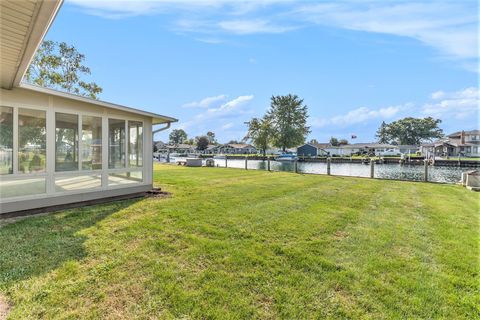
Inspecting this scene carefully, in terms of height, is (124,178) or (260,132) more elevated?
(260,132)

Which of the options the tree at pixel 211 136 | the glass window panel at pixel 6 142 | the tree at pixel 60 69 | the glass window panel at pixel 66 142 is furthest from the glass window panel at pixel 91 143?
the tree at pixel 211 136

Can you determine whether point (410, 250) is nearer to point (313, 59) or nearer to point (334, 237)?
point (334, 237)

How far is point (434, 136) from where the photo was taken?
66.9 metres

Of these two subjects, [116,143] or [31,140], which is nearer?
[31,140]

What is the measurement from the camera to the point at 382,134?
251 feet

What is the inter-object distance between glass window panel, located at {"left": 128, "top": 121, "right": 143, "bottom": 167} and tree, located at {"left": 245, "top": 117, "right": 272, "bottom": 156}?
43714 millimetres

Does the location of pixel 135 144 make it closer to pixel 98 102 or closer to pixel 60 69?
pixel 98 102

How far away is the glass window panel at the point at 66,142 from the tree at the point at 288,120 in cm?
4561

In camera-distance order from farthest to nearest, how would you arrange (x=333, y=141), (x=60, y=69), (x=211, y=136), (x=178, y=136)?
1. (x=211, y=136)
2. (x=178, y=136)
3. (x=333, y=141)
4. (x=60, y=69)

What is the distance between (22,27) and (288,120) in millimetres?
50671

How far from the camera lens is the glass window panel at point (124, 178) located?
6.86 meters

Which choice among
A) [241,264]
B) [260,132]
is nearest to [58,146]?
[241,264]

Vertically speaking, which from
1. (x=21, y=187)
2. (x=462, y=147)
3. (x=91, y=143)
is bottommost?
(x=21, y=187)

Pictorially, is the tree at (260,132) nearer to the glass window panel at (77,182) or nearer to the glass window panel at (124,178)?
the glass window panel at (124,178)
